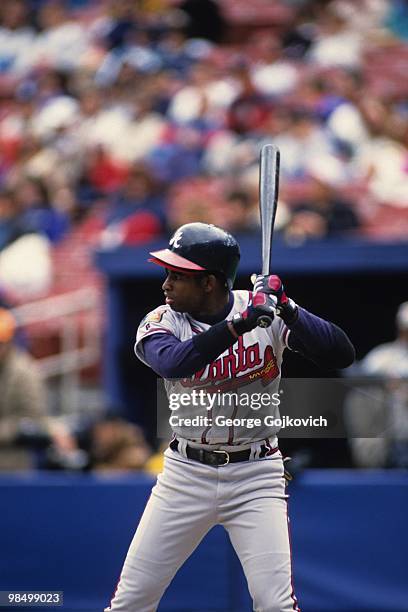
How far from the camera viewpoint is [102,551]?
6039 millimetres

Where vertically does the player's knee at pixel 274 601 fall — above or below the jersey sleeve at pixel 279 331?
below

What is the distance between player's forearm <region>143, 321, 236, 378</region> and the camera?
3.76 m

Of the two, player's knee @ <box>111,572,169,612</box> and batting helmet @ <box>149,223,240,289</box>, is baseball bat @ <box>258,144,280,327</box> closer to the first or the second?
batting helmet @ <box>149,223,240,289</box>

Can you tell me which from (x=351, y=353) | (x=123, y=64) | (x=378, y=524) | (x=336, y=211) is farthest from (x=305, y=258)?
(x=123, y=64)

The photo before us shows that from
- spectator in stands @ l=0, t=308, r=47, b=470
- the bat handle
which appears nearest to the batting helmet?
the bat handle

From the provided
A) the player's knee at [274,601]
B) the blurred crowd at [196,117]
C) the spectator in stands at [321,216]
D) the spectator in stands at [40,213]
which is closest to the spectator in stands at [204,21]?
the blurred crowd at [196,117]

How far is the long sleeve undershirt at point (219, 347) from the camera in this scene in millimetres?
3773

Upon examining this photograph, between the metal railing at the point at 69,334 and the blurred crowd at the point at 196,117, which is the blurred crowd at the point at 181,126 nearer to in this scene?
the blurred crowd at the point at 196,117

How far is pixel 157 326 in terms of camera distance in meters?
4.04

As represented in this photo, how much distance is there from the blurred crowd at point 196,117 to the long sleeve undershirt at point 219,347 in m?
4.38


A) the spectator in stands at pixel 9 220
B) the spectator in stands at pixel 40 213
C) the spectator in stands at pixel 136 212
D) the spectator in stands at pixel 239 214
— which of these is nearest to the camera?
the spectator in stands at pixel 239 214

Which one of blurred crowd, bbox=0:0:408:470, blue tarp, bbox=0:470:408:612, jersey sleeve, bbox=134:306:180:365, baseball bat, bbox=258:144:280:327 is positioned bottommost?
blue tarp, bbox=0:470:408:612

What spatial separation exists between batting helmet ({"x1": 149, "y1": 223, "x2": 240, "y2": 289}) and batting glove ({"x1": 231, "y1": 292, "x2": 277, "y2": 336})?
0.32 meters

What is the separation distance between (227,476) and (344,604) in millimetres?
2304
